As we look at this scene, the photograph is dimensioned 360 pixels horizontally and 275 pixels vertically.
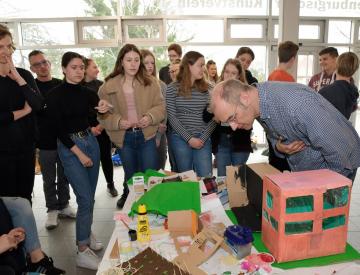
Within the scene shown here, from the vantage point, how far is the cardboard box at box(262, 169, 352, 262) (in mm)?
1174

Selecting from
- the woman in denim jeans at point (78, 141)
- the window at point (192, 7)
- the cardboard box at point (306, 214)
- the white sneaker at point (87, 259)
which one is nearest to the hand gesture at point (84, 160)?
the woman in denim jeans at point (78, 141)

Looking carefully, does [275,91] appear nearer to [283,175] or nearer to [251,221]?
[283,175]

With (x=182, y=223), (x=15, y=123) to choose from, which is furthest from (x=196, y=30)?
(x=182, y=223)

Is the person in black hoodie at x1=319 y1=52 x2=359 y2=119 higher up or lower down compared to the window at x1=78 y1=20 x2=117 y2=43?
lower down

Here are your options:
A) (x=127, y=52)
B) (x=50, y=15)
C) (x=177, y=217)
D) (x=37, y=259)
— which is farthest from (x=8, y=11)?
(x=177, y=217)

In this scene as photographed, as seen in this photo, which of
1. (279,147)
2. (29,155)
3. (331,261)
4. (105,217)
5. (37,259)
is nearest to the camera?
(331,261)

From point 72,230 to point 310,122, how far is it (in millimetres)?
2375

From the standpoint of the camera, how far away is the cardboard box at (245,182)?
1544 millimetres

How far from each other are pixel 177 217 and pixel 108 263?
34 cm

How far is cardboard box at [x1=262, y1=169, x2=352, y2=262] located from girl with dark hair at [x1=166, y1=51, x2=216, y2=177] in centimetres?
142

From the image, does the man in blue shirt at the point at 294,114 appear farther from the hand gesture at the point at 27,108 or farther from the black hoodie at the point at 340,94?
Answer: the hand gesture at the point at 27,108

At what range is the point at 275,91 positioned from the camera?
1.39 m

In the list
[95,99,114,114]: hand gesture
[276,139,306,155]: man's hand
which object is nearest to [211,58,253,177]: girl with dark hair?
[95,99,114,114]: hand gesture

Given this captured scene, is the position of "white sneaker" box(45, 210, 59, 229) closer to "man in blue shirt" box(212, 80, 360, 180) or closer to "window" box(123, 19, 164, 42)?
"man in blue shirt" box(212, 80, 360, 180)
